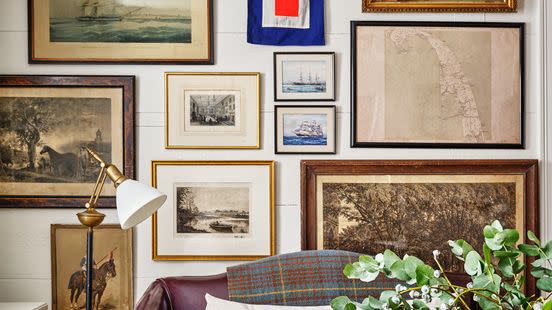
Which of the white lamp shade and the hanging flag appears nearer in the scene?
the white lamp shade

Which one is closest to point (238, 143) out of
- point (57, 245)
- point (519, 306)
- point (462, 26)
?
point (57, 245)

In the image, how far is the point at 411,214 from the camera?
2.41 metres

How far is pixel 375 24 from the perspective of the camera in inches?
95.3

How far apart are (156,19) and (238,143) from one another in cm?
59

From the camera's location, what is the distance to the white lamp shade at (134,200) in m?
1.93

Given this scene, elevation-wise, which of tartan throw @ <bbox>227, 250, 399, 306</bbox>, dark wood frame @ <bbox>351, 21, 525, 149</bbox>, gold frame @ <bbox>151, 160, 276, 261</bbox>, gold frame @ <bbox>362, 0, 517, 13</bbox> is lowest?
tartan throw @ <bbox>227, 250, 399, 306</bbox>

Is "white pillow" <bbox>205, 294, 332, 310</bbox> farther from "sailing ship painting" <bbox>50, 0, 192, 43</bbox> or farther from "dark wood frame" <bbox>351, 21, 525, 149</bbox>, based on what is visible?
"sailing ship painting" <bbox>50, 0, 192, 43</bbox>

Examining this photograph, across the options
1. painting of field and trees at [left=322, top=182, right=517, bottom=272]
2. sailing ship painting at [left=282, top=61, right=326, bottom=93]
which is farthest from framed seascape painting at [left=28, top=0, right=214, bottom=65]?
painting of field and trees at [left=322, top=182, right=517, bottom=272]

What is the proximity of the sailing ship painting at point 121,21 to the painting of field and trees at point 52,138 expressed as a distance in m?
0.26

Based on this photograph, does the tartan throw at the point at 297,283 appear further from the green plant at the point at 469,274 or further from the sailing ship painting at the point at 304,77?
the green plant at the point at 469,274

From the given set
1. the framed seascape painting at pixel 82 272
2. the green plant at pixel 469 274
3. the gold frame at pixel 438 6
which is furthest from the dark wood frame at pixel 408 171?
the green plant at pixel 469 274

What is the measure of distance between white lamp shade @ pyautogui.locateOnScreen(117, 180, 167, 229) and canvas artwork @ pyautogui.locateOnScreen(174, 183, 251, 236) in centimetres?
35

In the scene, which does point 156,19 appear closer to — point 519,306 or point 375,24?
point 375,24

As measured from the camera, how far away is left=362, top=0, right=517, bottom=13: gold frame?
2414 mm
